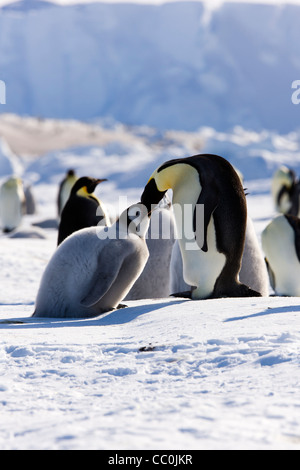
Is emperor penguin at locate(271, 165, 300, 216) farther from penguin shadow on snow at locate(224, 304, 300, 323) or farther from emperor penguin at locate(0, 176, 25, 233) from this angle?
penguin shadow on snow at locate(224, 304, 300, 323)

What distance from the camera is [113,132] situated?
4394 cm

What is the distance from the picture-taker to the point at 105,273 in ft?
11.3

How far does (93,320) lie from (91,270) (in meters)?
0.33

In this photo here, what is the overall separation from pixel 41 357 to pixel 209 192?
1403 mm

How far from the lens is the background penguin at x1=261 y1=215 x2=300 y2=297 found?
6.09m

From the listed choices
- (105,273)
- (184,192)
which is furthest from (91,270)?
(184,192)

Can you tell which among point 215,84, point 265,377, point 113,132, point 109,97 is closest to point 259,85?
point 215,84

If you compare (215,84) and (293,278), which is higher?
(215,84)

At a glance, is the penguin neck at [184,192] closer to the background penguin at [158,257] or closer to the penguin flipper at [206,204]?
the penguin flipper at [206,204]

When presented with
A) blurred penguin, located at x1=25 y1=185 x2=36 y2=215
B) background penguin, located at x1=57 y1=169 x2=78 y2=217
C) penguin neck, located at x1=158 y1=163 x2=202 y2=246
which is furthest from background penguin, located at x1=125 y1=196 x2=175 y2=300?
blurred penguin, located at x1=25 y1=185 x2=36 y2=215

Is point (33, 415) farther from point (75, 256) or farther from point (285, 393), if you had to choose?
point (75, 256)

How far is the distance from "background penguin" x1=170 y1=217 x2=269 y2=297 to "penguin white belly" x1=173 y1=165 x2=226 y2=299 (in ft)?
2.07

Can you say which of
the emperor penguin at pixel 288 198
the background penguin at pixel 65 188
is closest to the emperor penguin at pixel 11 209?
the background penguin at pixel 65 188

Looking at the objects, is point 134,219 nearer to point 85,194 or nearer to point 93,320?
point 93,320
